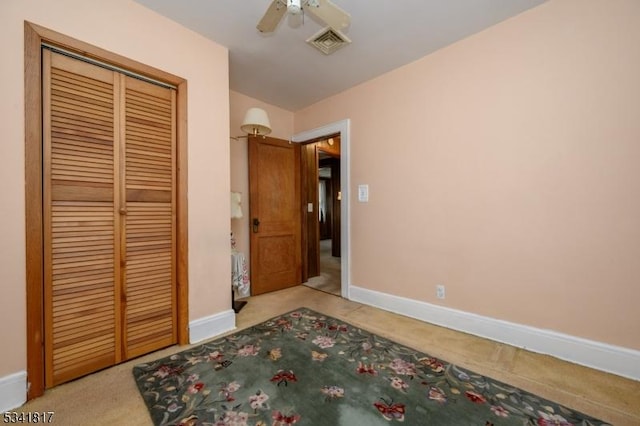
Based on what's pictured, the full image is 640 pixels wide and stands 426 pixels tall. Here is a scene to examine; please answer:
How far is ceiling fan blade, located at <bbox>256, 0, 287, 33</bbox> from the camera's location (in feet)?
4.69

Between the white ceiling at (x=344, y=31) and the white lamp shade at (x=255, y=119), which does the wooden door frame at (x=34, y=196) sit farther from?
the white lamp shade at (x=255, y=119)

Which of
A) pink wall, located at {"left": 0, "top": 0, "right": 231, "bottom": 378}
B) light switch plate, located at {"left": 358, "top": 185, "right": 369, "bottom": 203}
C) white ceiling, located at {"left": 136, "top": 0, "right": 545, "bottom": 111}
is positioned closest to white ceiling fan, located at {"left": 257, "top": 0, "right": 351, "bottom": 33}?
white ceiling, located at {"left": 136, "top": 0, "right": 545, "bottom": 111}

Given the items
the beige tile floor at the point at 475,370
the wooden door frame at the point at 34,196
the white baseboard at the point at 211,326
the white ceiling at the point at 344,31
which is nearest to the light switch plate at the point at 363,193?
the white ceiling at the point at 344,31

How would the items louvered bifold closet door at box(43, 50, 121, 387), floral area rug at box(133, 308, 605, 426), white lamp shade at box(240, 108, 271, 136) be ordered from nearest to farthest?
floral area rug at box(133, 308, 605, 426), louvered bifold closet door at box(43, 50, 121, 387), white lamp shade at box(240, 108, 271, 136)

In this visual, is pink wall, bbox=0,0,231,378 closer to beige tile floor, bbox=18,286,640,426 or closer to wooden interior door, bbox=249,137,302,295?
beige tile floor, bbox=18,286,640,426

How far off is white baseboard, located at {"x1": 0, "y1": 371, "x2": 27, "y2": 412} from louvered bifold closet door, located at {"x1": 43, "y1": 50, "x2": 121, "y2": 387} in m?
0.12

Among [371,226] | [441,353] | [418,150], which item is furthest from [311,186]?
[441,353]

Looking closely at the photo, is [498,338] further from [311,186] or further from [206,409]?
[311,186]

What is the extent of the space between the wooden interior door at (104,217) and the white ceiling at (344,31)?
0.71m

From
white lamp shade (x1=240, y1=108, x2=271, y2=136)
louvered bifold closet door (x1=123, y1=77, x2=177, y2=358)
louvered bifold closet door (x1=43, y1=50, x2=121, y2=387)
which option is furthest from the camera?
white lamp shade (x1=240, y1=108, x2=271, y2=136)

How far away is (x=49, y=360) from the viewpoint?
157cm

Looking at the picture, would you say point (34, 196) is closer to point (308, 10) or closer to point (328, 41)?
point (308, 10)

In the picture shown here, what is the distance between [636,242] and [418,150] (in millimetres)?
1662

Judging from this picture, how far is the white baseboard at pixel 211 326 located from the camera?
84.8 inches
